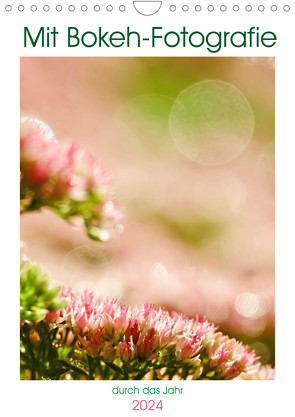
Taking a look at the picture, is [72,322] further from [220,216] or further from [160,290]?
[220,216]

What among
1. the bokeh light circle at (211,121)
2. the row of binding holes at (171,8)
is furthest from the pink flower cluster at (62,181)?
the bokeh light circle at (211,121)

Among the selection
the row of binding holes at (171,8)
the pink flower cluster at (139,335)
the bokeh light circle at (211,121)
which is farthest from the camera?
the bokeh light circle at (211,121)

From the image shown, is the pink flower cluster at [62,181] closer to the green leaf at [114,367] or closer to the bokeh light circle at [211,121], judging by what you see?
the green leaf at [114,367]

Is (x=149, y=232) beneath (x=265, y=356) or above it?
above

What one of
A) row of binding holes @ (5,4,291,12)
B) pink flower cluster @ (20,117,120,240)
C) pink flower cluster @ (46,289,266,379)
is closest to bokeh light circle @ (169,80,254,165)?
row of binding holes @ (5,4,291,12)

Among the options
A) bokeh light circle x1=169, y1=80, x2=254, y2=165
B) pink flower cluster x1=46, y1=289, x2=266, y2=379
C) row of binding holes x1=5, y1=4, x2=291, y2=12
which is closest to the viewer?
pink flower cluster x1=46, y1=289, x2=266, y2=379

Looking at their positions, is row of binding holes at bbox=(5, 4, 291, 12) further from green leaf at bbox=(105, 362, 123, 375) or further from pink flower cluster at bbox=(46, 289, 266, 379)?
green leaf at bbox=(105, 362, 123, 375)
